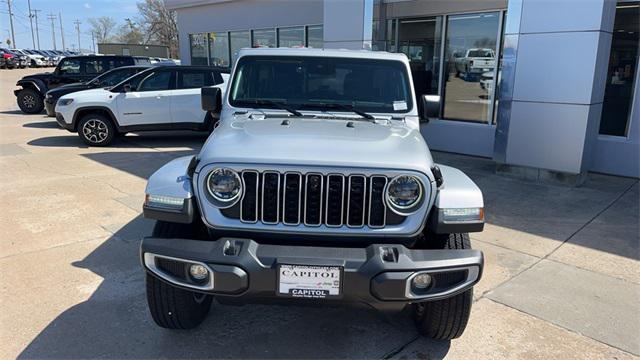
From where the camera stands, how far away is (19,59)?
40.7 metres

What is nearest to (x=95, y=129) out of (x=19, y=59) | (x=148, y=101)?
(x=148, y=101)

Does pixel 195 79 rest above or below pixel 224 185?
above

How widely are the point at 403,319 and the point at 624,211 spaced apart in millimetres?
4132

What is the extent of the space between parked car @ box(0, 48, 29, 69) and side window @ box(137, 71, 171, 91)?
3711 cm

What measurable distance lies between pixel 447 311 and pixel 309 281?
98cm

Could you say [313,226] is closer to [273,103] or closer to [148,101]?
[273,103]

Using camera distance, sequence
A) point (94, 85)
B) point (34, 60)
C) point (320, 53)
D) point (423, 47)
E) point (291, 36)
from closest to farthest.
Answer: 1. point (320, 53)
2. point (423, 47)
3. point (94, 85)
4. point (291, 36)
5. point (34, 60)

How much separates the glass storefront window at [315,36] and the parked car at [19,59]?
1445 inches

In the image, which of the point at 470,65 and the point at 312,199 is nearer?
the point at 312,199

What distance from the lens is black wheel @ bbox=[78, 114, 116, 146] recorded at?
988 cm

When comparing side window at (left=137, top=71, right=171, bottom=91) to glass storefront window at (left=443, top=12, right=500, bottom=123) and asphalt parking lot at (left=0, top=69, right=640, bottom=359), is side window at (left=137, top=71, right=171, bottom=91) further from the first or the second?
glass storefront window at (left=443, top=12, right=500, bottom=123)

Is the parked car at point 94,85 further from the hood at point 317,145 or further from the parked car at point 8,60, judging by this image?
the parked car at point 8,60

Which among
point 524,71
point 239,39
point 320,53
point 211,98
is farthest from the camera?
point 239,39

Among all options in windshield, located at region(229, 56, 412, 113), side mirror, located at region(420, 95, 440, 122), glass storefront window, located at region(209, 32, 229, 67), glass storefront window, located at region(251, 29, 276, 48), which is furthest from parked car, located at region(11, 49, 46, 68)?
side mirror, located at region(420, 95, 440, 122)
